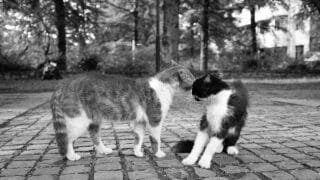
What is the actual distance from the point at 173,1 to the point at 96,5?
16.5 meters

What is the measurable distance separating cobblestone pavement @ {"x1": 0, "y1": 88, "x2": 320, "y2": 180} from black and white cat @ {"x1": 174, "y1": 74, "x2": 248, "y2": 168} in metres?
0.22

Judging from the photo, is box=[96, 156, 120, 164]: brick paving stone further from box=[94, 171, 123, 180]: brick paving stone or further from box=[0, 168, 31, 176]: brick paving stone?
box=[0, 168, 31, 176]: brick paving stone

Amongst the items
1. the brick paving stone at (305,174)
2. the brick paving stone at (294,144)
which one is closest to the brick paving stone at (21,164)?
the brick paving stone at (305,174)

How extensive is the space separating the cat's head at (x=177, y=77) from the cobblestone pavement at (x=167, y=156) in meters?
0.94

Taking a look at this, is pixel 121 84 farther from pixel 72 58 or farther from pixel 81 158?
pixel 72 58

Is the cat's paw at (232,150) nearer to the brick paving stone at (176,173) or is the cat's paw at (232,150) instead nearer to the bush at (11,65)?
the brick paving stone at (176,173)

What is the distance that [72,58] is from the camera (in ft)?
91.8

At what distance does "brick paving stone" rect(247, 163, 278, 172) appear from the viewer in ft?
13.4

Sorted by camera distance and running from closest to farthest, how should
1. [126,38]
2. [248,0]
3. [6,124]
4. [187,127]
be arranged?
1. [187,127]
2. [6,124]
3. [248,0]
4. [126,38]

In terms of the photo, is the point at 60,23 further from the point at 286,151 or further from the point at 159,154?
the point at 286,151

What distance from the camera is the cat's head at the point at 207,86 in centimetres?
442

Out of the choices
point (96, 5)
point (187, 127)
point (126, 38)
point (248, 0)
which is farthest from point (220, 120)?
point (126, 38)

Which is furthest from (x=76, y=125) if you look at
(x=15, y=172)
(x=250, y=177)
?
(x=250, y=177)

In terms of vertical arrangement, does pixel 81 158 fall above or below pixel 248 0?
below
